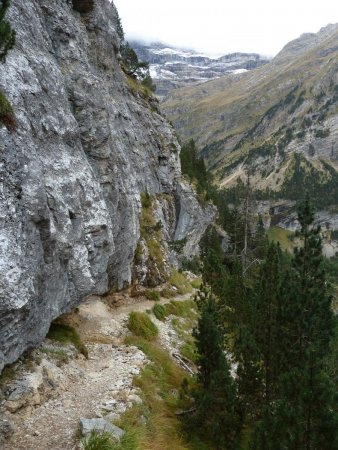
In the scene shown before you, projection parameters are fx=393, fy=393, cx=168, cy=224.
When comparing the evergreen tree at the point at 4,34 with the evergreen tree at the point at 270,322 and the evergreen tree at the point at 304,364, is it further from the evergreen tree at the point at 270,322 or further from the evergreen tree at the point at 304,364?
the evergreen tree at the point at 270,322

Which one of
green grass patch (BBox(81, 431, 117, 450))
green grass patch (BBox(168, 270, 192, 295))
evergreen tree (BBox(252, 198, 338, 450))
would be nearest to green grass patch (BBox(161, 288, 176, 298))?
green grass patch (BBox(168, 270, 192, 295))

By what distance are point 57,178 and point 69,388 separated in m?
9.08

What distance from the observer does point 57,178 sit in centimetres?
1819

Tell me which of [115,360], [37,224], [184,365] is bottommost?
[184,365]

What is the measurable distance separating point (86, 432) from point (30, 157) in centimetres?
957

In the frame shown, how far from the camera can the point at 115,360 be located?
1966 centimetres

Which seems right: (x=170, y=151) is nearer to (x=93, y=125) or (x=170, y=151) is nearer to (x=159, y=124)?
(x=159, y=124)

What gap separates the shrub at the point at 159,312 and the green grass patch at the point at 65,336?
10.4 metres

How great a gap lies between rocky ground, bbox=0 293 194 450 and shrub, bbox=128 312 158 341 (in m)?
1.30

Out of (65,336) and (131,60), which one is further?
(131,60)

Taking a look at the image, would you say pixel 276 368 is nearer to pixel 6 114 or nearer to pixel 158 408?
pixel 158 408

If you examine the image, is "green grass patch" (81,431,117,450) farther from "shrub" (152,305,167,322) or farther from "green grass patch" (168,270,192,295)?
"green grass patch" (168,270,192,295)

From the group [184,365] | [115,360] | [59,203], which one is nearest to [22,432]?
[115,360]

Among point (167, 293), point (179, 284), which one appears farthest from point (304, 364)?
point (179, 284)
